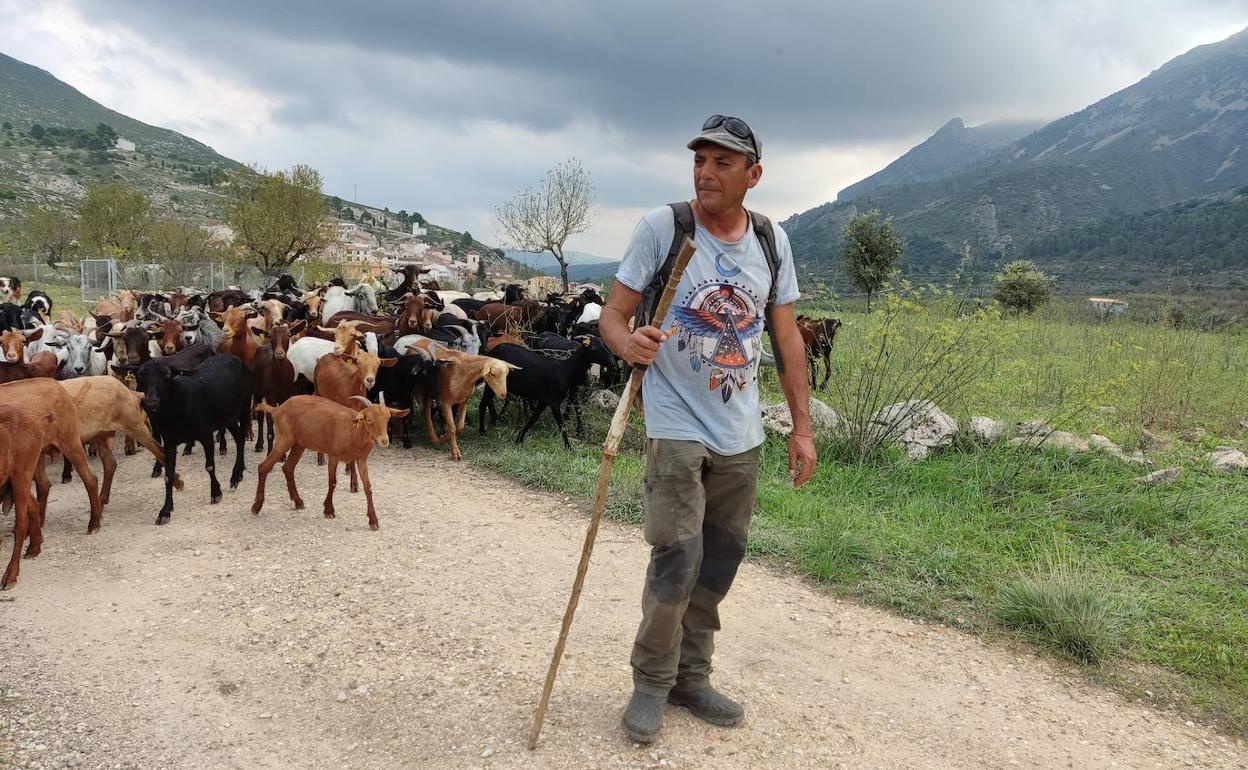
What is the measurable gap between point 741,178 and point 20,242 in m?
51.1

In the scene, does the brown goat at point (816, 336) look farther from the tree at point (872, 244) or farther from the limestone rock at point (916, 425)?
the tree at point (872, 244)

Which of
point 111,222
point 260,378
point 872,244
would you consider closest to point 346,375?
point 260,378

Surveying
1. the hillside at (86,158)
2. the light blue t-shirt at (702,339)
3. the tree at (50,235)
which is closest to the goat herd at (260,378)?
the light blue t-shirt at (702,339)

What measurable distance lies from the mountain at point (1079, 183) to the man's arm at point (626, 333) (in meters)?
32.5

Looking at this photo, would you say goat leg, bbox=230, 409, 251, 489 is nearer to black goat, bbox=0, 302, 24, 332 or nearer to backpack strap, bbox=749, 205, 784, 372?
backpack strap, bbox=749, 205, 784, 372

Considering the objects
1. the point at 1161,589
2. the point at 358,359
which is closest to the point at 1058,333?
the point at 1161,589

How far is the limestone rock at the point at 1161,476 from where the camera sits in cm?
661

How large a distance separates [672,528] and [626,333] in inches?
30.7

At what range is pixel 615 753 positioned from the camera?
9.68 feet

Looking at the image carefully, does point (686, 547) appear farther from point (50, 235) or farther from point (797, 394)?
point (50, 235)

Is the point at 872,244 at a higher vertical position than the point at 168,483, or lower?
higher

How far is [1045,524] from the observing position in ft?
19.4

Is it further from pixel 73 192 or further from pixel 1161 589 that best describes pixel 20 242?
pixel 1161 589

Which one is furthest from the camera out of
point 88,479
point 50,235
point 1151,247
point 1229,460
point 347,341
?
point 1151,247
